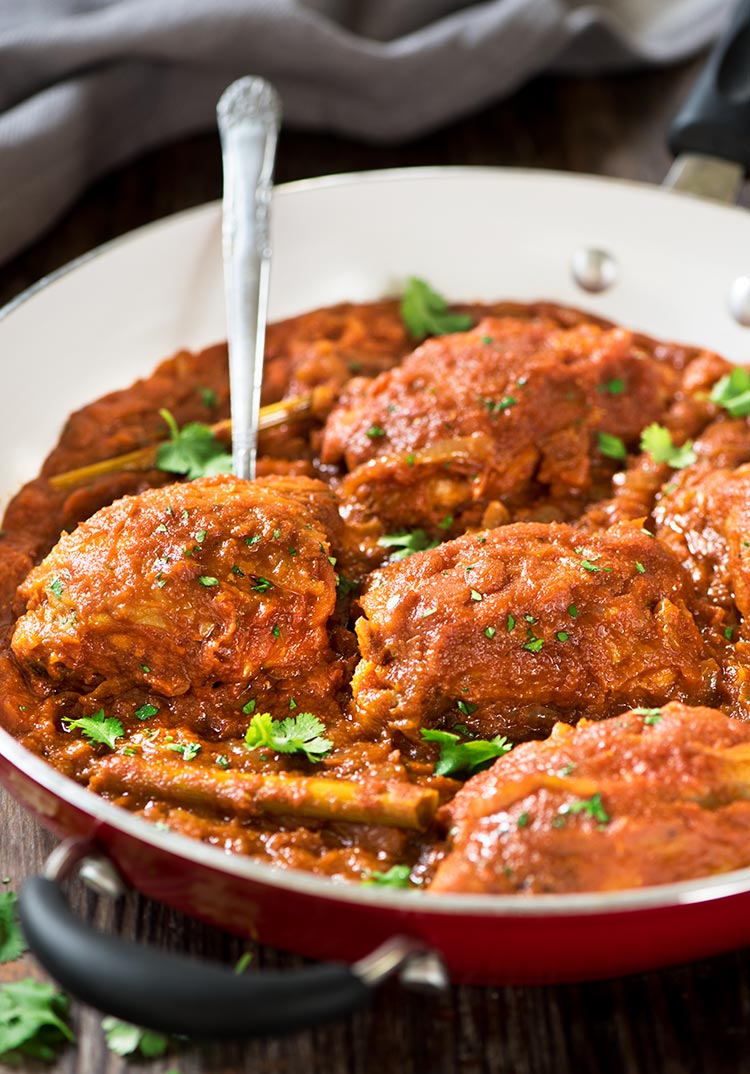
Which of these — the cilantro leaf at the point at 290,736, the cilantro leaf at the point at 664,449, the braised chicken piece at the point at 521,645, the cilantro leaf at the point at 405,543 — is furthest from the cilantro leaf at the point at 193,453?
the cilantro leaf at the point at 664,449

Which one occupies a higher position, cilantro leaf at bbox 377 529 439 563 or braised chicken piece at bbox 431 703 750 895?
braised chicken piece at bbox 431 703 750 895

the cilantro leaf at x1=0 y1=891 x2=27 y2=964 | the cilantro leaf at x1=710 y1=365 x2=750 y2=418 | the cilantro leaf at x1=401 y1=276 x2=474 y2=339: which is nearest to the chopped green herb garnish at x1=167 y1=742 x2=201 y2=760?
the cilantro leaf at x1=0 y1=891 x2=27 y2=964

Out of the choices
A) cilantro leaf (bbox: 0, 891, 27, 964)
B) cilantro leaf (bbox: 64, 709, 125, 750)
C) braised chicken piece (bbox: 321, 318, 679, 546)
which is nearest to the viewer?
cilantro leaf (bbox: 0, 891, 27, 964)

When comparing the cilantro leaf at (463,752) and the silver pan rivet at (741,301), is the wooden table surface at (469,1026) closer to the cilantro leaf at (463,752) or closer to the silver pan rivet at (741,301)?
the cilantro leaf at (463,752)

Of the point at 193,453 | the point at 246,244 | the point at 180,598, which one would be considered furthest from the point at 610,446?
the point at 180,598

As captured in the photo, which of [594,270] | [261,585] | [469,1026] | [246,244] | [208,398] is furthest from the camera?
[594,270]

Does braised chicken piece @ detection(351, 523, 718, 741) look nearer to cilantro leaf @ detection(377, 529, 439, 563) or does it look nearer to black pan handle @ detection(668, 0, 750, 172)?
cilantro leaf @ detection(377, 529, 439, 563)

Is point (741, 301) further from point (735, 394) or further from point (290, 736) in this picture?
Result: point (290, 736)
